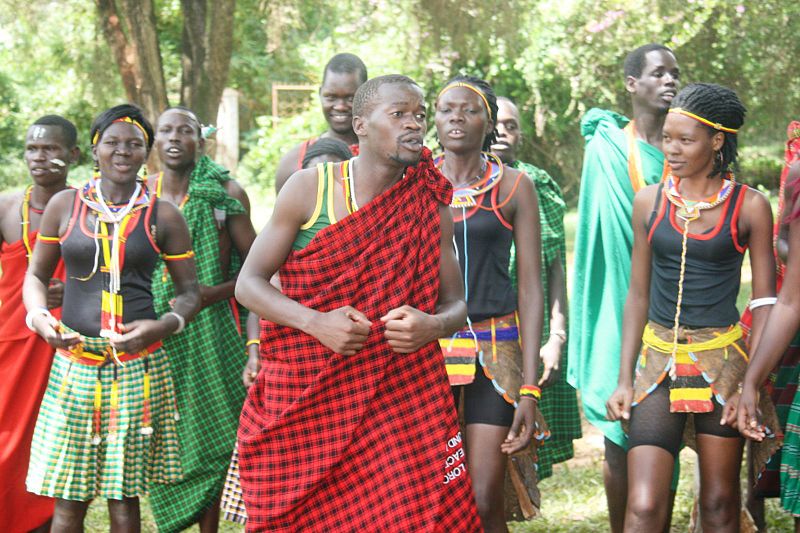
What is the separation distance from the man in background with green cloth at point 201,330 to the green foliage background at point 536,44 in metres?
5.46

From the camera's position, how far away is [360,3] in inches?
465

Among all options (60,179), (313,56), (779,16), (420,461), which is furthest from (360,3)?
(313,56)

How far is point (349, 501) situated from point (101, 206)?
1890mm

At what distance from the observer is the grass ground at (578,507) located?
6.41 metres

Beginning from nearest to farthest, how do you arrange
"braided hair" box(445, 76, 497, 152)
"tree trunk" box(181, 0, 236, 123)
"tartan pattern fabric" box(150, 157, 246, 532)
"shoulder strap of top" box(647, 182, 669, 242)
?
"shoulder strap of top" box(647, 182, 669, 242)
"braided hair" box(445, 76, 497, 152)
"tartan pattern fabric" box(150, 157, 246, 532)
"tree trunk" box(181, 0, 236, 123)

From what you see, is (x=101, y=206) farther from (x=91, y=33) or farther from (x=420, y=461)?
(x=91, y=33)

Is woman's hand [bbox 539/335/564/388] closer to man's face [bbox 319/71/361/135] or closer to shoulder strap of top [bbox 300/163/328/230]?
man's face [bbox 319/71/361/135]

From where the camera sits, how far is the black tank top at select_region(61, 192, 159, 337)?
4.93 metres

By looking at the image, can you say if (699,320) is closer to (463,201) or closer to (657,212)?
(657,212)

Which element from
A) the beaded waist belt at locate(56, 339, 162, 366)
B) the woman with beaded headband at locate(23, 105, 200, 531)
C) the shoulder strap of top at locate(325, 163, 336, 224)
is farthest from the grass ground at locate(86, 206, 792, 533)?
the shoulder strap of top at locate(325, 163, 336, 224)

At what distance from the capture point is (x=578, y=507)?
6.79 meters

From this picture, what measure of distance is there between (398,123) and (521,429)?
4.91 ft

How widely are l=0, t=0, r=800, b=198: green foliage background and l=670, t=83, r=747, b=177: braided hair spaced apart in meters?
6.54

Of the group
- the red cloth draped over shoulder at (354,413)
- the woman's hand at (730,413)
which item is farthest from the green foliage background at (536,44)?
the red cloth draped over shoulder at (354,413)
